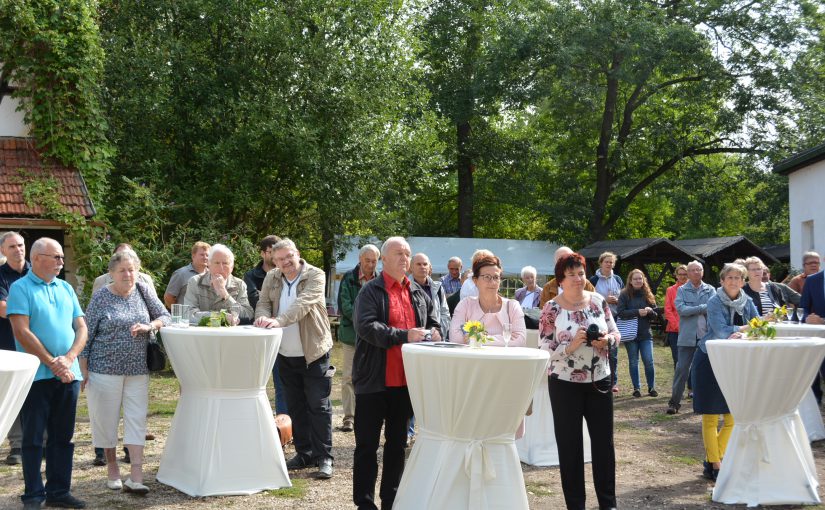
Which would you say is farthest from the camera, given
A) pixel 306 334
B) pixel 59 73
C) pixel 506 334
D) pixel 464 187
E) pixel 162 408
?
pixel 464 187

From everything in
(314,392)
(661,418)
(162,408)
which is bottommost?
(661,418)

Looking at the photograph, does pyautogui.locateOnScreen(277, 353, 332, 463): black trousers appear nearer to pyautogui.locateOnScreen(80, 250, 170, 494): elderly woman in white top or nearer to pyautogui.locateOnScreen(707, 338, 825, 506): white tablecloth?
pyautogui.locateOnScreen(80, 250, 170, 494): elderly woman in white top

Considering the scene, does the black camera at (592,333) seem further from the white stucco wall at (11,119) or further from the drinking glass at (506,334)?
the white stucco wall at (11,119)

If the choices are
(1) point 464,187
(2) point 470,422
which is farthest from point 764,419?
(1) point 464,187

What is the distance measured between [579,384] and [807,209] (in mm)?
16487

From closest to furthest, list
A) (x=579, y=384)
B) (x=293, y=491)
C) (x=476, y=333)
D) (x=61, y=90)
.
A: 1. (x=476, y=333)
2. (x=579, y=384)
3. (x=293, y=491)
4. (x=61, y=90)

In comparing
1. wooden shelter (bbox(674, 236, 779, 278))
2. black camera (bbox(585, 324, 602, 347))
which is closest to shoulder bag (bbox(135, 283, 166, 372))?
black camera (bbox(585, 324, 602, 347))

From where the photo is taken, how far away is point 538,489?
7.55 meters

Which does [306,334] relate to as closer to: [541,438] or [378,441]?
[378,441]

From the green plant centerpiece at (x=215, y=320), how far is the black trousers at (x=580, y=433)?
8.83 ft

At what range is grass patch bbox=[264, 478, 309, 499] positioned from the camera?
23.3 feet

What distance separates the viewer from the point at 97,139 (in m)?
17.7

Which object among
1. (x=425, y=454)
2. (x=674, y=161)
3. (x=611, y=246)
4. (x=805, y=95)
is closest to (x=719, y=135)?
(x=674, y=161)

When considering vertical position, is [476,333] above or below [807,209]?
below
